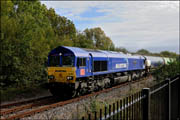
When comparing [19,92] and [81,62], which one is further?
[19,92]

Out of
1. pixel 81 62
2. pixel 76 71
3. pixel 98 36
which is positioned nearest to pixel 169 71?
pixel 81 62

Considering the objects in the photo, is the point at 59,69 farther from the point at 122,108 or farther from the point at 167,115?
the point at 122,108

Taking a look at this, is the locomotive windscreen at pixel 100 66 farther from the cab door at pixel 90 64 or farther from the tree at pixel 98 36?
the tree at pixel 98 36

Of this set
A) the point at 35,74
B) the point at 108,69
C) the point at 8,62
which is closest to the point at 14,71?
the point at 8,62

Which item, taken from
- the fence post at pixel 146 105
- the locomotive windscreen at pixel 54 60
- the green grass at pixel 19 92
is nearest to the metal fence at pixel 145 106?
the fence post at pixel 146 105

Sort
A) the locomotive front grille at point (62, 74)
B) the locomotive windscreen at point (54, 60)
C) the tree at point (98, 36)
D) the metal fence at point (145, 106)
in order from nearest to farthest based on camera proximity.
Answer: the metal fence at point (145, 106) < the locomotive front grille at point (62, 74) < the locomotive windscreen at point (54, 60) < the tree at point (98, 36)

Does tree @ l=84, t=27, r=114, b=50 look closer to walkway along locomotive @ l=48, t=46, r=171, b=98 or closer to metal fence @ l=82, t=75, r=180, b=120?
walkway along locomotive @ l=48, t=46, r=171, b=98

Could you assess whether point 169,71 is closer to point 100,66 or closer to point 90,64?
point 100,66

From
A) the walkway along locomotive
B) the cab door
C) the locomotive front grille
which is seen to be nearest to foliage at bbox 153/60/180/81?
the walkway along locomotive

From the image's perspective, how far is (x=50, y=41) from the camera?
20.0m

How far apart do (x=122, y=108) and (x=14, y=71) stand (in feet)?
46.9

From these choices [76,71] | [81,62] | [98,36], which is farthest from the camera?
[98,36]

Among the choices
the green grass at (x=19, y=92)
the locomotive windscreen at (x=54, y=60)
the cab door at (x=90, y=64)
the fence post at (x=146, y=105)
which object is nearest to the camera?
the fence post at (x=146, y=105)

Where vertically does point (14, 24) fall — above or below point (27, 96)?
above
